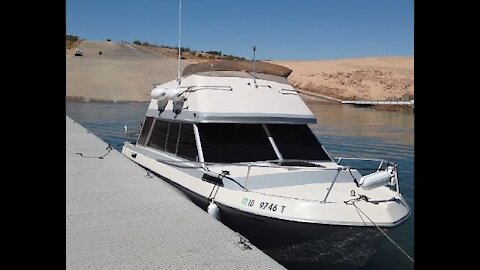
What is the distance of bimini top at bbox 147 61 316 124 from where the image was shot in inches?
294

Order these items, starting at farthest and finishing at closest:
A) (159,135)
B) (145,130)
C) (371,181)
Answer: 1. (145,130)
2. (159,135)
3. (371,181)

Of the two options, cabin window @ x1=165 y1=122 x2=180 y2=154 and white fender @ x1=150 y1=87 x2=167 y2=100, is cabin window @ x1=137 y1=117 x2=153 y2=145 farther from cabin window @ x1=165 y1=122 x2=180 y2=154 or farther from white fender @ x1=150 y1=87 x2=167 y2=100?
cabin window @ x1=165 y1=122 x2=180 y2=154

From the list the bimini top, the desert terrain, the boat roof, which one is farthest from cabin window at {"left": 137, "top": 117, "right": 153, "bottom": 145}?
the desert terrain

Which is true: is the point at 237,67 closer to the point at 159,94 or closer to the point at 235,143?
the point at 159,94

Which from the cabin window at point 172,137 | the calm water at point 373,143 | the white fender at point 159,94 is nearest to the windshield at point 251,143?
the cabin window at point 172,137

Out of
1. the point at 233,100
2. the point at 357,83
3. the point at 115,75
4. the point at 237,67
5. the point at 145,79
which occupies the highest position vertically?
the point at 115,75

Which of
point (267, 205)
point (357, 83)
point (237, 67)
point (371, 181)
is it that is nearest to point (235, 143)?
point (267, 205)

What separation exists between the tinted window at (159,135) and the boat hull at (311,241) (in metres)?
3.46

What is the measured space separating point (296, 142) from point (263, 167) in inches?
41.9

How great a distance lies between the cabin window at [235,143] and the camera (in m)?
7.30

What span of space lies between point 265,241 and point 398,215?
5.54 ft

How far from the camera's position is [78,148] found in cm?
1207

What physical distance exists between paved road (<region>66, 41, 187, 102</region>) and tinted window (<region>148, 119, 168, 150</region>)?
3719 cm

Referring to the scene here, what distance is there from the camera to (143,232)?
187 inches
